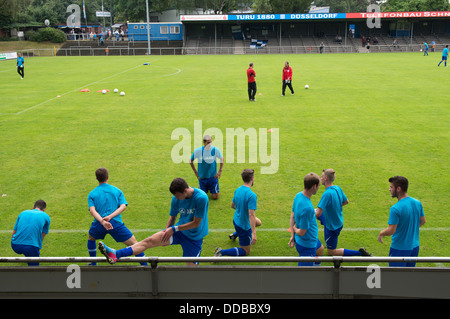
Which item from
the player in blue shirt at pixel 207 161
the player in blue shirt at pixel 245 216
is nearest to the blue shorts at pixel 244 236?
the player in blue shirt at pixel 245 216

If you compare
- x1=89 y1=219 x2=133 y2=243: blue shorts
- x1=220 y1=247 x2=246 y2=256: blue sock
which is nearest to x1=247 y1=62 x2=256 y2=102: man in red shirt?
x1=220 y1=247 x2=246 y2=256: blue sock

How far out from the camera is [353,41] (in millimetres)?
64812

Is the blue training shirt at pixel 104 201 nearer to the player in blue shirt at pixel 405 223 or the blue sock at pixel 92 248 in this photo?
the blue sock at pixel 92 248

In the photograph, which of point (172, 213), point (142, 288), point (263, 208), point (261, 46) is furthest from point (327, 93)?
point (261, 46)

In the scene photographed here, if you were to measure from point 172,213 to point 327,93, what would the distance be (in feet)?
58.7

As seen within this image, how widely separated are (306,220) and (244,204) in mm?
1241

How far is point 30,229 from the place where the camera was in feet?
21.3

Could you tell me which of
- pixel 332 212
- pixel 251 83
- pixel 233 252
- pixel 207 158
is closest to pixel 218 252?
pixel 233 252

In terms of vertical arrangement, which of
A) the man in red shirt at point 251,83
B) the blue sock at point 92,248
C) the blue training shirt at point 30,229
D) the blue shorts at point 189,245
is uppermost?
the man in red shirt at point 251,83

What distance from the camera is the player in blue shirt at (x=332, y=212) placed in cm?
686

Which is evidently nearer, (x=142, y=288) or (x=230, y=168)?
(x=142, y=288)

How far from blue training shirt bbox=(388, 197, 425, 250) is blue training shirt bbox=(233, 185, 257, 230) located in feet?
7.21

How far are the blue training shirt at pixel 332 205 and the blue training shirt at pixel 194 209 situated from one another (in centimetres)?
198
